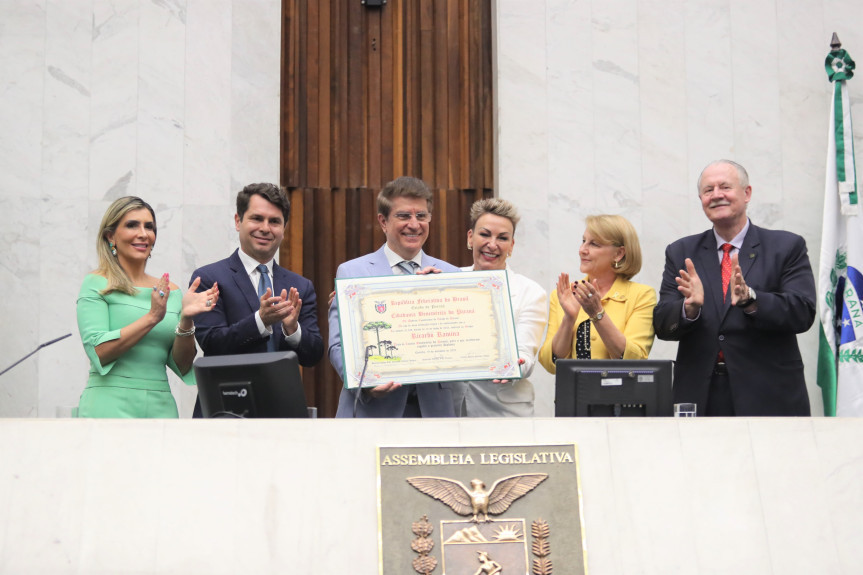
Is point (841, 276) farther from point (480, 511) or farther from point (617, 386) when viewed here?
point (480, 511)

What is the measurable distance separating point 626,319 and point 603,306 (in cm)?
11

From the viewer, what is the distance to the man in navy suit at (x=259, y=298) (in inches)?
167

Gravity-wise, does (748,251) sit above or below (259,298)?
above

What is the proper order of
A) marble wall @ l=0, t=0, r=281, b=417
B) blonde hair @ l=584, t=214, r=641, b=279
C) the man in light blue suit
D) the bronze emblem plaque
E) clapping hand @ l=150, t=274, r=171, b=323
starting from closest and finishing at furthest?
the bronze emblem plaque
clapping hand @ l=150, t=274, r=171, b=323
the man in light blue suit
blonde hair @ l=584, t=214, r=641, b=279
marble wall @ l=0, t=0, r=281, b=417

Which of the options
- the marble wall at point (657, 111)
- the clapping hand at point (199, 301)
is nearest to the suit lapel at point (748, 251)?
the marble wall at point (657, 111)

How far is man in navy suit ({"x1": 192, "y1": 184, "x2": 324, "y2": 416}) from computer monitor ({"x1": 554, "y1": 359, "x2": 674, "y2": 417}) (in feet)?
3.93

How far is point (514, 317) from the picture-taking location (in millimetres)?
4398

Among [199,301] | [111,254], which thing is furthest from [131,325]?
[111,254]

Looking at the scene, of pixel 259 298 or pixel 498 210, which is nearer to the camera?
pixel 259 298

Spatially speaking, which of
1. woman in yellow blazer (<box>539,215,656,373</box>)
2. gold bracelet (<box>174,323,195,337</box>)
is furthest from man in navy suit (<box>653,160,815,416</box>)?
gold bracelet (<box>174,323,195,337</box>)

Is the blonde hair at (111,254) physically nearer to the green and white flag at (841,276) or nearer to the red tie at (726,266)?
the red tie at (726,266)

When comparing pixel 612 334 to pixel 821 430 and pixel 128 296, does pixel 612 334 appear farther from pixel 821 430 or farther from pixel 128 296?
pixel 128 296

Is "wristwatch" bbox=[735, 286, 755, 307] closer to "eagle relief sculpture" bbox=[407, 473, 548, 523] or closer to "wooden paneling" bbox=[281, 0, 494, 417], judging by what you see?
"eagle relief sculpture" bbox=[407, 473, 548, 523]

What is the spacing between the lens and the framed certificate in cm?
386
